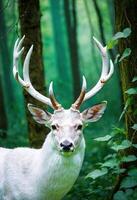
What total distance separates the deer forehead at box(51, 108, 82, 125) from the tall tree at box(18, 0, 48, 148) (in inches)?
86.2

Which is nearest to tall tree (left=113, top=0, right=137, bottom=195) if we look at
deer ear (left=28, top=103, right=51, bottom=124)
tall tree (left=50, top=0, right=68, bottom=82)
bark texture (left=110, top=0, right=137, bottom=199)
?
bark texture (left=110, top=0, right=137, bottom=199)

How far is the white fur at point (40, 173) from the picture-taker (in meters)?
6.29

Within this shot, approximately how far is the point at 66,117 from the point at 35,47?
8.45 feet

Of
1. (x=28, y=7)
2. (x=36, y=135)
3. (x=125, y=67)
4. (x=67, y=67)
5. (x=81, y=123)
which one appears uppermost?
(x=28, y=7)

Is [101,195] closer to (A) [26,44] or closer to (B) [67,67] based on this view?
(A) [26,44]

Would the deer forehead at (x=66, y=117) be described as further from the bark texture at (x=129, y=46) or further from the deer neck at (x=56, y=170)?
the bark texture at (x=129, y=46)

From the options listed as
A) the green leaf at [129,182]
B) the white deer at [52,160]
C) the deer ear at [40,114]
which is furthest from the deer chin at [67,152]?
the green leaf at [129,182]

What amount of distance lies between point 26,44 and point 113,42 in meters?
2.28

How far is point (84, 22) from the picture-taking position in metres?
39.3

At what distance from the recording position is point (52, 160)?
20.8 feet

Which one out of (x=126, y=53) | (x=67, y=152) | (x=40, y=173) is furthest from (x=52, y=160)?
(x=126, y=53)

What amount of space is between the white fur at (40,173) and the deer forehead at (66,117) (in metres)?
→ 0.23

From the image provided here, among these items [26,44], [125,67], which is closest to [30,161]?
[125,67]

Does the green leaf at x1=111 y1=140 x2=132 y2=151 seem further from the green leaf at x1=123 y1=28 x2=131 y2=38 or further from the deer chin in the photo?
the green leaf at x1=123 y1=28 x2=131 y2=38
